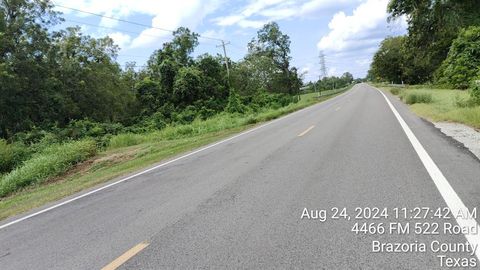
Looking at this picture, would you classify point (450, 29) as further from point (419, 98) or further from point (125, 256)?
point (125, 256)

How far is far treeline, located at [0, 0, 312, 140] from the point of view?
3192 cm

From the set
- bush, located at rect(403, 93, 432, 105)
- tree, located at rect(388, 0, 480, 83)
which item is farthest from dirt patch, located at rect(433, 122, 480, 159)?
tree, located at rect(388, 0, 480, 83)

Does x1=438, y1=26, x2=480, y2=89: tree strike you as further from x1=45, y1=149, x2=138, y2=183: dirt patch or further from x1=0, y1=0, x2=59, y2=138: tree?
x1=0, y1=0, x2=59, y2=138: tree

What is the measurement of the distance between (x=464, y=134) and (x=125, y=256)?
366 inches

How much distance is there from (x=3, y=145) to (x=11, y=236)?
13483 millimetres

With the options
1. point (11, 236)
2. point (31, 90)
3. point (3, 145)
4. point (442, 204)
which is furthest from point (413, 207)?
point (31, 90)

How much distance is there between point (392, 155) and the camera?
8578mm

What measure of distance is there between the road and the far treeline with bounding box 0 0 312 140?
919 inches

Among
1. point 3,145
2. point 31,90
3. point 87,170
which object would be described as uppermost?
point 31,90

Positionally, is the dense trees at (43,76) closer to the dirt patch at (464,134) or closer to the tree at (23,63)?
the tree at (23,63)

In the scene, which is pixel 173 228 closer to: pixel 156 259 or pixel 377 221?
pixel 156 259
